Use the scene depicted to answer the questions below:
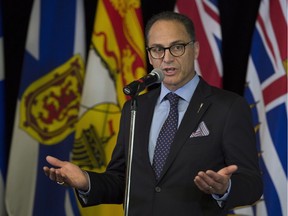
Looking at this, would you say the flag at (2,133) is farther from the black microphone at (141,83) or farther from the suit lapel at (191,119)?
the black microphone at (141,83)

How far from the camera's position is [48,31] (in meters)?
3.78

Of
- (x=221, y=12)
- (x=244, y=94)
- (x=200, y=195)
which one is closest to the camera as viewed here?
(x=200, y=195)

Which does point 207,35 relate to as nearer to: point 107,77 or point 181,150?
point 107,77

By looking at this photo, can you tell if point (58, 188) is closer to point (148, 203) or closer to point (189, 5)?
point (189, 5)

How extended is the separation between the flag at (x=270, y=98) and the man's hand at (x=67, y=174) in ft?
5.68

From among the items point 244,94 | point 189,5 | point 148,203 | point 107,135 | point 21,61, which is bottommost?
point 148,203

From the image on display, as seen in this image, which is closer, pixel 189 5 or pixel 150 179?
pixel 150 179

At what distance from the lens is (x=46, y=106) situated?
3.77m

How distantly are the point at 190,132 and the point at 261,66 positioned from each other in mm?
1685

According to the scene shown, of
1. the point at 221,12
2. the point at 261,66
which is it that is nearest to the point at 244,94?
the point at 261,66

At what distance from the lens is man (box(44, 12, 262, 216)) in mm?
2008

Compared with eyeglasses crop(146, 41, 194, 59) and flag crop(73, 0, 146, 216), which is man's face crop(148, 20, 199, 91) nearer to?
eyeglasses crop(146, 41, 194, 59)

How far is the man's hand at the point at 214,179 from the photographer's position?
66.1 inches

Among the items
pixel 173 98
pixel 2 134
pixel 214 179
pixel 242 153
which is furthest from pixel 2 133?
pixel 214 179
